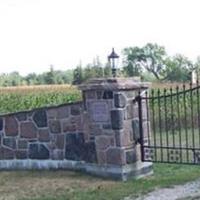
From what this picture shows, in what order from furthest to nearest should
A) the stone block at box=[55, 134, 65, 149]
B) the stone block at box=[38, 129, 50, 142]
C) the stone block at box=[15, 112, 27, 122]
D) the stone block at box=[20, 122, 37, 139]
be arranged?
1. the stone block at box=[15, 112, 27, 122]
2. the stone block at box=[20, 122, 37, 139]
3. the stone block at box=[38, 129, 50, 142]
4. the stone block at box=[55, 134, 65, 149]

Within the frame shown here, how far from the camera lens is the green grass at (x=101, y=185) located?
744 centimetres

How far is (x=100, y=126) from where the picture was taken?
28.8 feet

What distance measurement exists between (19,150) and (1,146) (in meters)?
0.38

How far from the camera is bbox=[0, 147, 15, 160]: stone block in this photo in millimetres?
9766

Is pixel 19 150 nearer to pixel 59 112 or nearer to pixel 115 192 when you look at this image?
pixel 59 112

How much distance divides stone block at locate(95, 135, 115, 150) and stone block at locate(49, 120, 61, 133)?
2.66 ft

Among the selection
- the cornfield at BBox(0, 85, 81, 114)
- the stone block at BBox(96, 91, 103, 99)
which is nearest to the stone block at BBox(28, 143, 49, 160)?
the stone block at BBox(96, 91, 103, 99)

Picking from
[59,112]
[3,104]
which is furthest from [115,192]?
[3,104]

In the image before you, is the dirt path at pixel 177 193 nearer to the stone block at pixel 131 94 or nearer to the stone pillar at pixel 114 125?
the stone pillar at pixel 114 125

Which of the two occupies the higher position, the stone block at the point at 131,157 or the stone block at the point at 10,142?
the stone block at the point at 10,142

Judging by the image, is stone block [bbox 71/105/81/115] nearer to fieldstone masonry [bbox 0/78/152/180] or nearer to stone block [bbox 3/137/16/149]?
fieldstone masonry [bbox 0/78/152/180]

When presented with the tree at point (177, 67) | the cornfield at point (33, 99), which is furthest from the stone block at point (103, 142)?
the tree at point (177, 67)

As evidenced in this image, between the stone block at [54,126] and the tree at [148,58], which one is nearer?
the stone block at [54,126]

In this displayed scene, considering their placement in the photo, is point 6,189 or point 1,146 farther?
point 1,146
